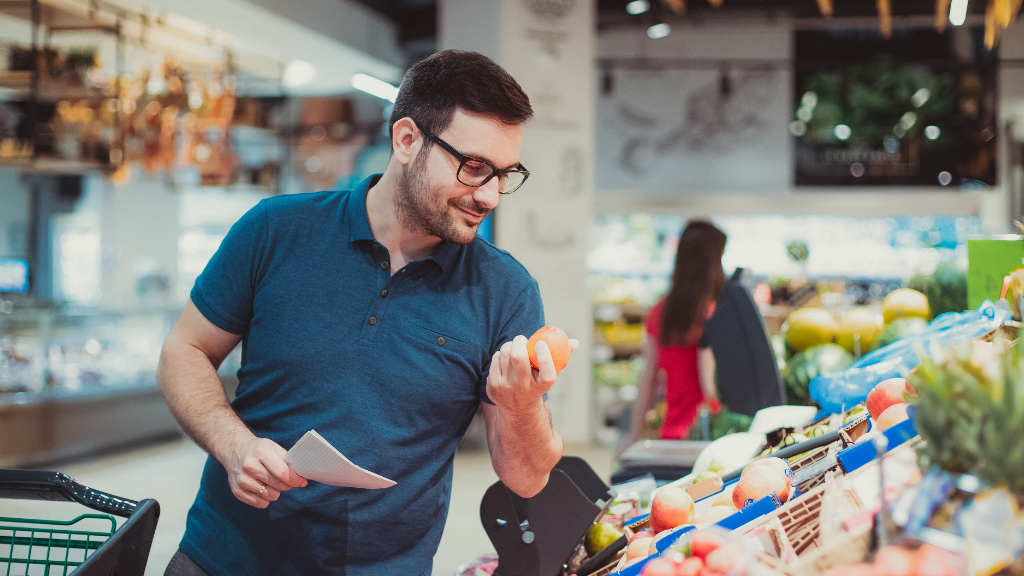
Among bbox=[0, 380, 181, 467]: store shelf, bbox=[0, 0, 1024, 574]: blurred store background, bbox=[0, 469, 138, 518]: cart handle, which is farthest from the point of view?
bbox=[0, 0, 1024, 574]: blurred store background

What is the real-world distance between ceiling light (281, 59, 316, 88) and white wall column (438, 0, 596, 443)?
2.67m

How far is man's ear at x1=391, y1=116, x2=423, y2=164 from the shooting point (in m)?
1.50

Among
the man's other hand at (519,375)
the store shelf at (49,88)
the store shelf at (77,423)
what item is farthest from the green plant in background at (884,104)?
the man's other hand at (519,375)

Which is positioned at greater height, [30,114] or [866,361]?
[30,114]

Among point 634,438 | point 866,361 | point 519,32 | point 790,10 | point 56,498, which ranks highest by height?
point 790,10

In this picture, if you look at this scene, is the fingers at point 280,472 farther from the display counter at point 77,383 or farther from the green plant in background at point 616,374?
the green plant in background at point 616,374

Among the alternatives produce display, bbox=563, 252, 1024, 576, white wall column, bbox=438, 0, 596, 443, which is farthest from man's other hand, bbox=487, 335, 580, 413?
white wall column, bbox=438, 0, 596, 443

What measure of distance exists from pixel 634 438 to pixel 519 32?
3.88 meters

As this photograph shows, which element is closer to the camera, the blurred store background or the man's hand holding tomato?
the man's hand holding tomato

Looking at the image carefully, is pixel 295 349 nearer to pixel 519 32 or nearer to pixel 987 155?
pixel 519 32

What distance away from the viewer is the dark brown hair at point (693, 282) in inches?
141

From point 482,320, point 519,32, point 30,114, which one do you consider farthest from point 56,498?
point 519,32

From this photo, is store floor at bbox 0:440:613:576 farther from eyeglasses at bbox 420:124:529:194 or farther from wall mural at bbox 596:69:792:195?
wall mural at bbox 596:69:792:195

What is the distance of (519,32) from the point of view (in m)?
6.51
